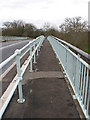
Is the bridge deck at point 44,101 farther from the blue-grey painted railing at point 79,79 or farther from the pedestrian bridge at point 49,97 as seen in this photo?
the blue-grey painted railing at point 79,79

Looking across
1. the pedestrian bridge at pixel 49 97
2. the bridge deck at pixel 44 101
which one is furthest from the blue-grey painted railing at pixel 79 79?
the bridge deck at pixel 44 101

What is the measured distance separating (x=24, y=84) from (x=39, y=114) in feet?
5.23

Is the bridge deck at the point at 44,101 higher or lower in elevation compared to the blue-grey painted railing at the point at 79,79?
lower

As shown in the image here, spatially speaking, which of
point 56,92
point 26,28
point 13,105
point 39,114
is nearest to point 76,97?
point 56,92

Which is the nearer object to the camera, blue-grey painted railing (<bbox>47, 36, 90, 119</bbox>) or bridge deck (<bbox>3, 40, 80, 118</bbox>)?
blue-grey painted railing (<bbox>47, 36, 90, 119</bbox>)

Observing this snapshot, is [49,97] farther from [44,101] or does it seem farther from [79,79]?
[79,79]

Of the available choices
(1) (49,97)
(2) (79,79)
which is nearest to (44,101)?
(1) (49,97)

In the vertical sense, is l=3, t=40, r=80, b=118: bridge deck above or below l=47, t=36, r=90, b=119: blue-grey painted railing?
below

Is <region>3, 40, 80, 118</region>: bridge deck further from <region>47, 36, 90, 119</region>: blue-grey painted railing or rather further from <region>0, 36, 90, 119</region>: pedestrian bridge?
<region>47, 36, 90, 119</region>: blue-grey painted railing

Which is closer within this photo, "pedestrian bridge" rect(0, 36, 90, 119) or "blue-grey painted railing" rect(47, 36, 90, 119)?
"blue-grey painted railing" rect(47, 36, 90, 119)

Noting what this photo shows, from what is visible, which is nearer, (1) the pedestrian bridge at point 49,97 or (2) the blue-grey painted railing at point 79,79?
(2) the blue-grey painted railing at point 79,79

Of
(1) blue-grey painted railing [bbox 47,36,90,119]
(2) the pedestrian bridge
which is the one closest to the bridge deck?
(2) the pedestrian bridge

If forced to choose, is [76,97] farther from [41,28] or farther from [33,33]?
[41,28]

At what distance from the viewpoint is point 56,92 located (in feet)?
12.0
